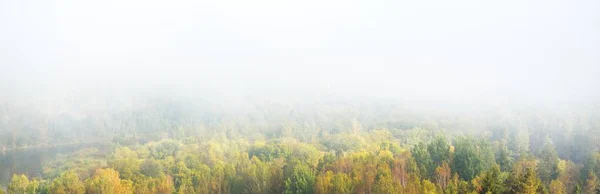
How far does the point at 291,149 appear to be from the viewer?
442ft

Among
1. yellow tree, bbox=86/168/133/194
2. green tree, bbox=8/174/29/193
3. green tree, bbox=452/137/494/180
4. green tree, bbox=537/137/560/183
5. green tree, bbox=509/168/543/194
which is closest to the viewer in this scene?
green tree, bbox=509/168/543/194

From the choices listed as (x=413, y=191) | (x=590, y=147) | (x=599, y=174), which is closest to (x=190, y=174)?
(x=413, y=191)

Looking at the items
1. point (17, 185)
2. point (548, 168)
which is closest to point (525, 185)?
point (548, 168)

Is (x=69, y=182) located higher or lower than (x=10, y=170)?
higher

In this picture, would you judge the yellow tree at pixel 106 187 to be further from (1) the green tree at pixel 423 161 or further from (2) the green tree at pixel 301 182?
(1) the green tree at pixel 423 161

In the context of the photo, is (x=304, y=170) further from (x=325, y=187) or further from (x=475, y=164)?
(x=475, y=164)

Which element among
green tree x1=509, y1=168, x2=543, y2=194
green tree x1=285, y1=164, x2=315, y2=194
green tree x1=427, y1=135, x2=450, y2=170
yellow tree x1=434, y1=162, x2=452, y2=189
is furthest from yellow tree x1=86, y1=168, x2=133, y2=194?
green tree x1=509, y1=168, x2=543, y2=194

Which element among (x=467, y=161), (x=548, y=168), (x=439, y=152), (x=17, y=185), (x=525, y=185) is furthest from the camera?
(x=17, y=185)

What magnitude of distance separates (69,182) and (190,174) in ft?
79.8

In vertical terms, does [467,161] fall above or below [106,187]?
above

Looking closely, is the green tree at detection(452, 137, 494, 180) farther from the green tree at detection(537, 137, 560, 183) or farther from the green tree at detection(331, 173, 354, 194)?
the green tree at detection(331, 173, 354, 194)

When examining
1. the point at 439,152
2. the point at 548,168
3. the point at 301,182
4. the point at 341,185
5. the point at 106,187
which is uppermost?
the point at 439,152

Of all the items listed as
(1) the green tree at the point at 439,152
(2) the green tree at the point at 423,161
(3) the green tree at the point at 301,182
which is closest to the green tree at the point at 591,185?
(1) the green tree at the point at 439,152

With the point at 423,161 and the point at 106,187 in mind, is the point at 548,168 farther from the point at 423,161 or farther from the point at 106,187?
the point at 106,187
